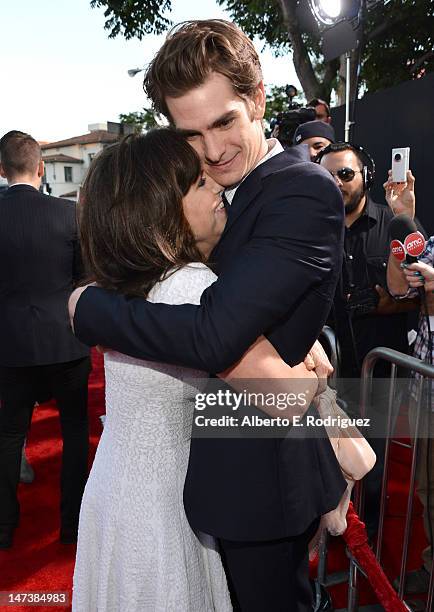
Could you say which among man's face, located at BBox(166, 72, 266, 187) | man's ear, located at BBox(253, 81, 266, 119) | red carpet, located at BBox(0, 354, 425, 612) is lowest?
red carpet, located at BBox(0, 354, 425, 612)

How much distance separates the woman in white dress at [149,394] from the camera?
1.36 m

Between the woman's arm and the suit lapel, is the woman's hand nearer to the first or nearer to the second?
the suit lapel

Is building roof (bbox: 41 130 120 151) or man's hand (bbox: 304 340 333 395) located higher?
building roof (bbox: 41 130 120 151)

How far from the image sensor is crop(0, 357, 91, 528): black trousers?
3.26 m

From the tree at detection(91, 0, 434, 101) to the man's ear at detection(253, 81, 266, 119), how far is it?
41.7 ft

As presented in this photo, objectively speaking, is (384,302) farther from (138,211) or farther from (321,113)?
(321,113)

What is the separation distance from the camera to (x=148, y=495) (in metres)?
1.50

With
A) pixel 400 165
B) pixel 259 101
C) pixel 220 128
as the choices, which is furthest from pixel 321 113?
pixel 220 128

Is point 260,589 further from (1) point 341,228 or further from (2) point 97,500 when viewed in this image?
(1) point 341,228

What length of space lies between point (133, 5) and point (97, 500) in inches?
639

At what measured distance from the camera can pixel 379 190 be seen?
24.2 feet

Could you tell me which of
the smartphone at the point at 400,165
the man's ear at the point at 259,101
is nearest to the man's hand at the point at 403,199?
Answer: the smartphone at the point at 400,165

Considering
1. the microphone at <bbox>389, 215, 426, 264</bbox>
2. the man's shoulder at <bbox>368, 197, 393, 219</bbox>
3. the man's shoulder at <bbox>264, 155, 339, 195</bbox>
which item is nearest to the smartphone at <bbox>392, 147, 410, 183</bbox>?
the man's shoulder at <bbox>368, 197, 393, 219</bbox>

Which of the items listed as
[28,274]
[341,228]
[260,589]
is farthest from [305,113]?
[260,589]
